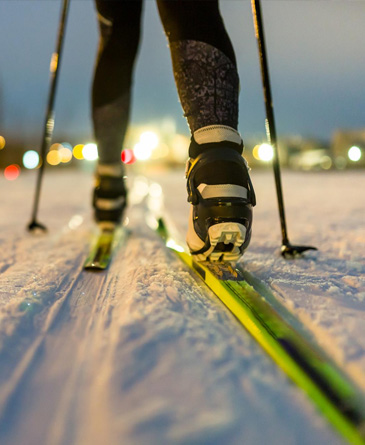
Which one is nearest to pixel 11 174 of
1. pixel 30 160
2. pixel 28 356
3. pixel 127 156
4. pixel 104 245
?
pixel 127 156

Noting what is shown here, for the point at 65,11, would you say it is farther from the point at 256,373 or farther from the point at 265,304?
the point at 256,373

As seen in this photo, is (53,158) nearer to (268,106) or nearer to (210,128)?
(268,106)

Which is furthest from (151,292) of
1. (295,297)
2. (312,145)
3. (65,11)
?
(312,145)

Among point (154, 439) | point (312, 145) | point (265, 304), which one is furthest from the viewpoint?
point (312, 145)

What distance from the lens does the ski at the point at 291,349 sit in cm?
53

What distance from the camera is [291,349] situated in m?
0.68

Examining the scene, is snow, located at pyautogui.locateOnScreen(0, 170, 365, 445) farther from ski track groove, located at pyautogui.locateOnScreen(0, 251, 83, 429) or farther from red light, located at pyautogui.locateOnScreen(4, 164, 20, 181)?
red light, located at pyautogui.locateOnScreen(4, 164, 20, 181)

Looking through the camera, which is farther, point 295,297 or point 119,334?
point 295,297

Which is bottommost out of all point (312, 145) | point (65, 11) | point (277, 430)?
point (277, 430)

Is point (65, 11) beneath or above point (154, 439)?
above

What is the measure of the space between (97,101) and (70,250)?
33.4 inches

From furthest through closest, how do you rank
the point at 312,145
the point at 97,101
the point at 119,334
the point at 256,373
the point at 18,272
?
the point at 312,145
the point at 97,101
the point at 18,272
the point at 119,334
the point at 256,373

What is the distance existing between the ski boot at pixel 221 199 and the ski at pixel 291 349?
0.10 m

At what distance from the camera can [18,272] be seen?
1264 mm
